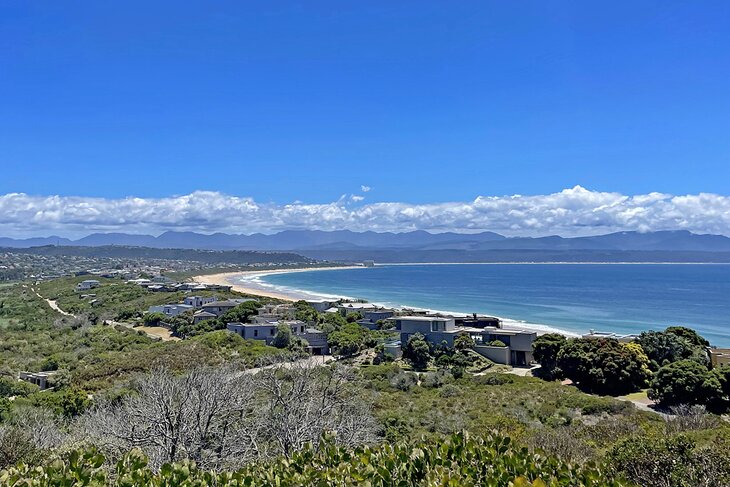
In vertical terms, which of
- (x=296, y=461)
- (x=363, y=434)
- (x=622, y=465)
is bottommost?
(x=363, y=434)

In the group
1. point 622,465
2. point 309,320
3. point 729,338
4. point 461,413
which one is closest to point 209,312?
point 309,320

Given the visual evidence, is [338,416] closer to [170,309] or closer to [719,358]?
[719,358]

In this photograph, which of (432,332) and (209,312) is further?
(209,312)

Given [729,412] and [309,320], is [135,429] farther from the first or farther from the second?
[309,320]

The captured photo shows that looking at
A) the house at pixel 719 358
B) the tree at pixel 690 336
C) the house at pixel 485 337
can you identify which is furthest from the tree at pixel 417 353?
the house at pixel 719 358

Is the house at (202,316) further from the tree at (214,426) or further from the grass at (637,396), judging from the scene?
the grass at (637,396)

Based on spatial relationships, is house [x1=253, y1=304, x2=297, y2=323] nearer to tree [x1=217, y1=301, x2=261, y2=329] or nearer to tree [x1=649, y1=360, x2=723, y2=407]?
tree [x1=217, y1=301, x2=261, y2=329]

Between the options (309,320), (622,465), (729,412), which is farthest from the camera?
(309,320)
